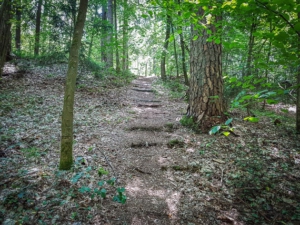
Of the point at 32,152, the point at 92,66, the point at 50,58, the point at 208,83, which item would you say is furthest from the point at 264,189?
the point at 50,58

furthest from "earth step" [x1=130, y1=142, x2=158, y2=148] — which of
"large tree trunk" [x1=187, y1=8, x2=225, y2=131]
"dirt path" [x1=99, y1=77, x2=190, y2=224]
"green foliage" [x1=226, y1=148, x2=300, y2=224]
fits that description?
"green foliage" [x1=226, y1=148, x2=300, y2=224]

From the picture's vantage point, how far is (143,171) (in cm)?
375

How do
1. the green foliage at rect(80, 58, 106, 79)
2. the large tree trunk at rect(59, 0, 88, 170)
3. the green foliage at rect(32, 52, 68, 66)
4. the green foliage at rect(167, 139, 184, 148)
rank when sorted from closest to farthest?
the large tree trunk at rect(59, 0, 88, 170) → the green foliage at rect(167, 139, 184, 148) → the green foliage at rect(32, 52, 68, 66) → the green foliage at rect(80, 58, 106, 79)

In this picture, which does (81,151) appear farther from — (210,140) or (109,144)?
(210,140)

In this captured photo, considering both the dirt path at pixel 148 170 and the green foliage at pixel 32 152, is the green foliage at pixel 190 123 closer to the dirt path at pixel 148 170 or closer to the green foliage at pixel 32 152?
the dirt path at pixel 148 170

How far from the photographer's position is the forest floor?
8.72ft

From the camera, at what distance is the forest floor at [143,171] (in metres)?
2.66

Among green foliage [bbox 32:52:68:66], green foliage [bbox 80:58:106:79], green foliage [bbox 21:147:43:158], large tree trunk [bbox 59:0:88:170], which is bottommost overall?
green foliage [bbox 21:147:43:158]

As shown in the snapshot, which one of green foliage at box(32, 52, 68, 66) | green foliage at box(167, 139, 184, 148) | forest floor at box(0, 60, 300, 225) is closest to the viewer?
forest floor at box(0, 60, 300, 225)

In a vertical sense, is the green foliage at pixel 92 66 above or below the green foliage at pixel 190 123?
above

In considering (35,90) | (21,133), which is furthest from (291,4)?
(35,90)

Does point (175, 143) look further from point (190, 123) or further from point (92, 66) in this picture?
point (92, 66)

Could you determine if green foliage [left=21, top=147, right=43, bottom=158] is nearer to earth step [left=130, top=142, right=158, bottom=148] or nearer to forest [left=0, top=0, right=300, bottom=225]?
forest [left=0, top=0, right=300, bottom=225]

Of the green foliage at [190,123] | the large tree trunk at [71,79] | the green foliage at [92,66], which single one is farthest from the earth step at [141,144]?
the green foliage at [92,66]
